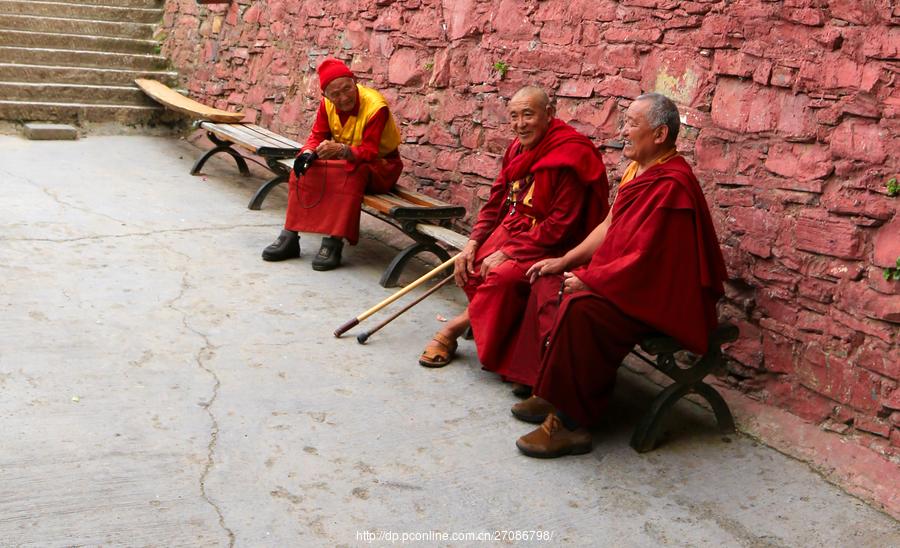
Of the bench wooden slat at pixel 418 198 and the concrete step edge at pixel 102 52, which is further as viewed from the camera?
the concrete step edge at pixel 102 52

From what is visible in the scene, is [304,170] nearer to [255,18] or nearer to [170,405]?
[170,405]

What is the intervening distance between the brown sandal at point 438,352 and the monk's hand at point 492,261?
39 cm

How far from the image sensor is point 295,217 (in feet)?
19.3

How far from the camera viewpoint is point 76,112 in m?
9.20

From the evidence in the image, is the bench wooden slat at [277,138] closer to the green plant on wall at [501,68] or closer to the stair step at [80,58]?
the green plant on wall at [501,68]

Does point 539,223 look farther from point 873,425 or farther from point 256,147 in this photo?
point 256,147

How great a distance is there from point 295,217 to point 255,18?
346cm

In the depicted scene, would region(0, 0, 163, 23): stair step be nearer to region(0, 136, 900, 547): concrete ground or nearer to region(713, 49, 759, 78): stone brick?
region(0, 136, 900, 547): concrete ground

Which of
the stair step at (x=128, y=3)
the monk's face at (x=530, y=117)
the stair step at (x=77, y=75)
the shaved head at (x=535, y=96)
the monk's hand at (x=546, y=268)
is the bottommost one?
the stair step at (x=77, y=75)

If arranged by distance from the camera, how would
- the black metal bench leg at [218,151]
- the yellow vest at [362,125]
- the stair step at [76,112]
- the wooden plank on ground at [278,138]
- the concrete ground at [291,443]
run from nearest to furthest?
the concrete ground at [291,443], the yellow vest at [362,125], the wooden plank on ground at [278,138], the black metal bench leg at [218,151], the stair step at [76,112]

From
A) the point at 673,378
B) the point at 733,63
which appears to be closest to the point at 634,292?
the point at 673,378

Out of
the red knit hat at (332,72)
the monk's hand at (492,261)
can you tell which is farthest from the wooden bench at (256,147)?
the monk's hand at (492,261)

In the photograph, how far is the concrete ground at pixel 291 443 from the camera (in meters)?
3.15

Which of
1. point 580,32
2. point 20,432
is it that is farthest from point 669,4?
point 20,432
